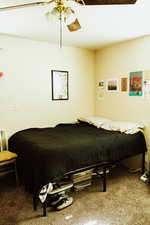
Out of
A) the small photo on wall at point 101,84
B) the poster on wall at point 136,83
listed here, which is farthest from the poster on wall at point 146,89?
the small photo on wall at point 101,84

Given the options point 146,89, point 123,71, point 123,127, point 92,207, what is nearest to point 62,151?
point 92,207

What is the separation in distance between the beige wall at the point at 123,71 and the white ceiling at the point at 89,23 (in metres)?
0.22

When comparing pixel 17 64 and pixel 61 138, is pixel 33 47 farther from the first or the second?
pixel 61 138

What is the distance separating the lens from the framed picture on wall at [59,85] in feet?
11.7

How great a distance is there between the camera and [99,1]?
4.80 feet

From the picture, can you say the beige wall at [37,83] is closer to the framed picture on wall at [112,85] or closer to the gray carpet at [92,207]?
the framed picture on wall at [112,85]

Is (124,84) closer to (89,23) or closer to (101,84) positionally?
(101,84)

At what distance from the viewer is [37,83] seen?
3.37 metres

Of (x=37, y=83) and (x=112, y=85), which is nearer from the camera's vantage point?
(x=37, y=83)

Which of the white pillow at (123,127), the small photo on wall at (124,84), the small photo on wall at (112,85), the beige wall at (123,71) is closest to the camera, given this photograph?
the white pillow at (123,127)

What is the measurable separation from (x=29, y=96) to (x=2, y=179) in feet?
4.89

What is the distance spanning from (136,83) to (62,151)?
1.94 meters

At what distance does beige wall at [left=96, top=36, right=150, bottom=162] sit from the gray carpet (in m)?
1.02

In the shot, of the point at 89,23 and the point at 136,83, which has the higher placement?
the point at 89,23
